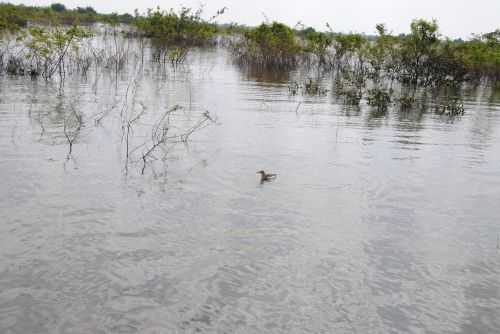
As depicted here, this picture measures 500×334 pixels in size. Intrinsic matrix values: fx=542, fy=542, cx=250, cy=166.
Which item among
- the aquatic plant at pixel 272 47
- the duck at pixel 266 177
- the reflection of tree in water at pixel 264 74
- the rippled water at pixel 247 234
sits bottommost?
the rippled water at pixel 247 234

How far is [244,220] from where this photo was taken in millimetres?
5266

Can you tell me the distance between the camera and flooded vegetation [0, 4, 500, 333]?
12.0ft

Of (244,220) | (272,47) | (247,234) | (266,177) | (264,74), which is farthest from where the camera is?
(272,47)

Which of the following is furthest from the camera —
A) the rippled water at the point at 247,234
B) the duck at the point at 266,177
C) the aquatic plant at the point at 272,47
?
the aquatic plant at the point at 272,47

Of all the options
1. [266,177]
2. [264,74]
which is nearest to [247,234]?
[266,177]

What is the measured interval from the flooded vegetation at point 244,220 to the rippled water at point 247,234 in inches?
0.7

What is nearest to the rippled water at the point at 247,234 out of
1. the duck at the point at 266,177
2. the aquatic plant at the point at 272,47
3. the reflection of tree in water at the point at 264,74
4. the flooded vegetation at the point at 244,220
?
the flooded vegetation at the point at 244,220

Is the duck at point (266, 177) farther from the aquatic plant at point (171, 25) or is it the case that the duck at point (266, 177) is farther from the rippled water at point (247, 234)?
the aquatic plant at point (171, 25)

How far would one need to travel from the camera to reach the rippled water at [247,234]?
11.9 feet

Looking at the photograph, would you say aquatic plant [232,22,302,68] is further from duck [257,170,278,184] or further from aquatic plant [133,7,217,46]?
duck [257,170,278,184]

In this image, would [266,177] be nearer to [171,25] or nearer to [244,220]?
[244,220]

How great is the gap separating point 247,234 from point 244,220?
0.36m

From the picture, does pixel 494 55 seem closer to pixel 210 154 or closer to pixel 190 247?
pixel 210 154

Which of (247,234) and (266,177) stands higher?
(266,177)
